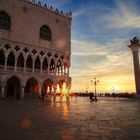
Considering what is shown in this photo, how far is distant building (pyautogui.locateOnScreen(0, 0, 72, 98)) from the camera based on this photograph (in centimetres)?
3139

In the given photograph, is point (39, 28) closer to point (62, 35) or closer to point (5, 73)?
point (62, 35)

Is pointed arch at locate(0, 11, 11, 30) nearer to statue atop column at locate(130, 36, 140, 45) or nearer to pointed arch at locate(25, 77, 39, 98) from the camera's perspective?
pointed arch at locate(25, 77, 39, 98)

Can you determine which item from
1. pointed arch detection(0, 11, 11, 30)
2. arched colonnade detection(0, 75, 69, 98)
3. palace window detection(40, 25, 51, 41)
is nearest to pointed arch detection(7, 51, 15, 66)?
arched colonnade detection(0, 75, 69, 98)

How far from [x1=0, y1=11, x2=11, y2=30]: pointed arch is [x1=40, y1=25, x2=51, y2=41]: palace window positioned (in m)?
7.06

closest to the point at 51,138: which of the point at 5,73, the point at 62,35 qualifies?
the point at 5,73

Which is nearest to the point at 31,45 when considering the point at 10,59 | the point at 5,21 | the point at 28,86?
the point at 10,59

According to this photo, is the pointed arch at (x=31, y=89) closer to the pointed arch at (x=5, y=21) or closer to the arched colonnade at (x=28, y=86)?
the arched colonnade at (x=28, y=86)

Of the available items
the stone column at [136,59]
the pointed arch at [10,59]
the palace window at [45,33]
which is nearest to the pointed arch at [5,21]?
the pointed arch at [10,59]

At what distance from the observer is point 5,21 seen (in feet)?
104

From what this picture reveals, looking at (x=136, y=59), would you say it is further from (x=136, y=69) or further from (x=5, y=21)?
(x=5, y=21)

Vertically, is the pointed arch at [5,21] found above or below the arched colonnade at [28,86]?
above

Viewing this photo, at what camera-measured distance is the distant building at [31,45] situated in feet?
103

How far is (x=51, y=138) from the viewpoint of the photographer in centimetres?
444

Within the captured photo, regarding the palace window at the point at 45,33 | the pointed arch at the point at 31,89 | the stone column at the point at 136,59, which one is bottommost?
the pointed arch at the point at 31,89
